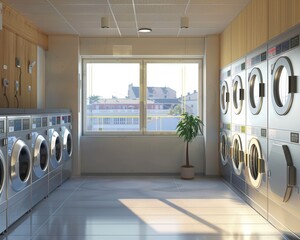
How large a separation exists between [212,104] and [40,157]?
3218 millimetres

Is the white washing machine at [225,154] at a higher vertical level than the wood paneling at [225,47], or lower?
lower

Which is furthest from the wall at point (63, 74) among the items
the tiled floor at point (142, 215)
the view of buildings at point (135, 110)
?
the tiled floor at point (142, 215)

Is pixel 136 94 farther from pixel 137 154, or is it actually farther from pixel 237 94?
pixel 237 94

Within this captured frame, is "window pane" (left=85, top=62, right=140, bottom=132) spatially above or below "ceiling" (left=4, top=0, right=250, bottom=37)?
below

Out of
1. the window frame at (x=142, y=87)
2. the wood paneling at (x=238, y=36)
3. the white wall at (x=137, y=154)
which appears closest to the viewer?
the wood paneling at (x=238, y=36)

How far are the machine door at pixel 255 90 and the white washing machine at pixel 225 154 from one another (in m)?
1.31

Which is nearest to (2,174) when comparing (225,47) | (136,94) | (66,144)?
(66,144)

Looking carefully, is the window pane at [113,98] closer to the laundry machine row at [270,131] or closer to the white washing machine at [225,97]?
the white washing machine at [225,97]

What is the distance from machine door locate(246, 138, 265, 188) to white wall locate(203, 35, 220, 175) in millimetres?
2003

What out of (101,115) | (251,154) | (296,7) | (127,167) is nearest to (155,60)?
(101,115)

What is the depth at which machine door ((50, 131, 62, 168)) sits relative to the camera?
4.98 m

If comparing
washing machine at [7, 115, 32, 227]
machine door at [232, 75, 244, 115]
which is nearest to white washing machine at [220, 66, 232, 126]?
machine door at [232, 75, 244, 115]

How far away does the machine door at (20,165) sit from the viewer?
352 centimetres

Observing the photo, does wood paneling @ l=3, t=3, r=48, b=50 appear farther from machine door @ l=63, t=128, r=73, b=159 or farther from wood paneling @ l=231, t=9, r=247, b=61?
wood paneling @ l=231, t=9, r=247, b=61
